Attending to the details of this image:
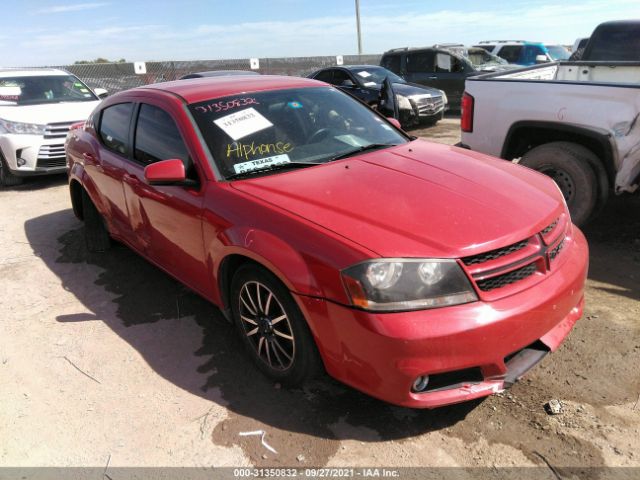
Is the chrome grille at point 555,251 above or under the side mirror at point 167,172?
under

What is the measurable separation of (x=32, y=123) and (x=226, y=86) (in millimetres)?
5459

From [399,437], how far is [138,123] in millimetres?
2878

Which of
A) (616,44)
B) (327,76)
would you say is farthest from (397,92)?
(616,44)

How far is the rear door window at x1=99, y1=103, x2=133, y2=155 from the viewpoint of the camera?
392cm

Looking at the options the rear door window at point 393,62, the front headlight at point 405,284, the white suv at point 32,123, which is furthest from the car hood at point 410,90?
the front headlight at point 405,284

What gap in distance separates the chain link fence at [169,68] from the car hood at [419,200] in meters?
14.5

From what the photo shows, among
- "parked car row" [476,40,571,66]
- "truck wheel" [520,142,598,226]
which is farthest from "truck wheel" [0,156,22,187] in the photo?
"parked car row" [476,40,571,66]

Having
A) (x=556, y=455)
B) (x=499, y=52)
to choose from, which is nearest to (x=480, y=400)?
(x=556, y=455)

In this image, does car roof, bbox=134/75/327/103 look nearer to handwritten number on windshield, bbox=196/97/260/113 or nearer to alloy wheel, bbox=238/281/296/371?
handwritten number on windshield, bbox=196/97/260/113

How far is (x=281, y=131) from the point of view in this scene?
327 centimetres

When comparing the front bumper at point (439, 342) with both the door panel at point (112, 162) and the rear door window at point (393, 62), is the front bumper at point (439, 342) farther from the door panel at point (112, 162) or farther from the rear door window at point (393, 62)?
the rear door window at point (393, 62)

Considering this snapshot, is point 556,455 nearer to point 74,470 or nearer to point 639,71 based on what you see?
point 74,470

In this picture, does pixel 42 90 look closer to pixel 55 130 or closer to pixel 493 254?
pixel 55 130

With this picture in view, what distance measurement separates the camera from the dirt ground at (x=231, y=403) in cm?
236
